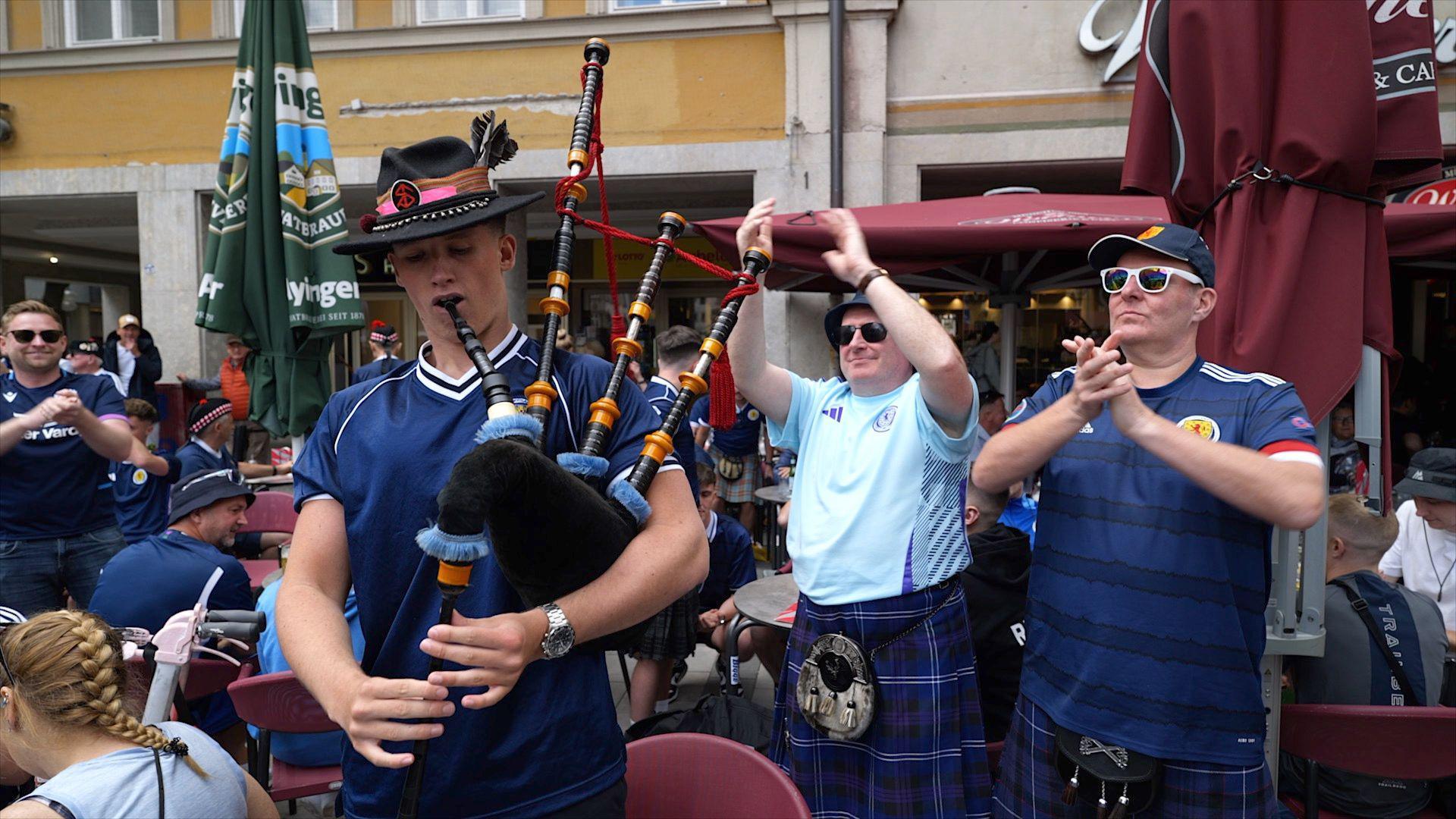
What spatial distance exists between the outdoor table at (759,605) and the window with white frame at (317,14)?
7.73 metres

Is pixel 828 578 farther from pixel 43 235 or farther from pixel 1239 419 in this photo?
pixel 43 235

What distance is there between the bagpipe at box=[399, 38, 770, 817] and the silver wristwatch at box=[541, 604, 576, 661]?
44 mm

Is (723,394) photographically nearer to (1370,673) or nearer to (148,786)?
(148,786)

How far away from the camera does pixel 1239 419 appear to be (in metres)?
2.04

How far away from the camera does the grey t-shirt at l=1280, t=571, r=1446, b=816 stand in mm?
2594

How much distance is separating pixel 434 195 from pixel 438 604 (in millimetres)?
643

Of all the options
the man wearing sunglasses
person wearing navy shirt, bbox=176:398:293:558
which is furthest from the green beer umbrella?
the man wearing sunglasses

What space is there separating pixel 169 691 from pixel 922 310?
195 centimetres

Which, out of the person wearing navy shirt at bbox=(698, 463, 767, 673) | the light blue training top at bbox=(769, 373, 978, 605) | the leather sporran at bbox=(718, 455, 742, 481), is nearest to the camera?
the light blue training top at bbox=(769, 373, 978, 605)

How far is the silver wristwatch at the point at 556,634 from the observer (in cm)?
124

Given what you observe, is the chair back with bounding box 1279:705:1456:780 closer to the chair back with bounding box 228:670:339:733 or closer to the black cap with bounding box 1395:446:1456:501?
the black cap with bounding box 1395:446:1456:501

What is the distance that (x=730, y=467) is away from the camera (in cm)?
721

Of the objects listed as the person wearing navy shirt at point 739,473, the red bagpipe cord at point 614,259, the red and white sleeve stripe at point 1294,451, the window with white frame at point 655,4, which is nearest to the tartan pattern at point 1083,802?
the red and white sleeve stripe at point 1294,451

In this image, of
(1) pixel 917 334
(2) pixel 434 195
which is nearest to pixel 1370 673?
(1) pixel 917 334
